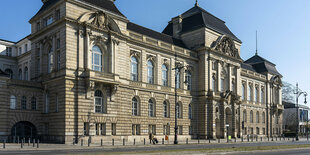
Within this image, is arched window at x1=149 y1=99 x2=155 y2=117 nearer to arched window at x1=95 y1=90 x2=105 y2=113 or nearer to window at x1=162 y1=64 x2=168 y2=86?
window at x1=162 y1=64 x2=168 y2=86

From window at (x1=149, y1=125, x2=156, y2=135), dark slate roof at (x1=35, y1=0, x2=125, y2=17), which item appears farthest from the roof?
window at (x1=149, y1=125, x2=156, y2=135)

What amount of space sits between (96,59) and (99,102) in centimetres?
576

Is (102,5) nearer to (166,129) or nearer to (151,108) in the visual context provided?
(151,108)

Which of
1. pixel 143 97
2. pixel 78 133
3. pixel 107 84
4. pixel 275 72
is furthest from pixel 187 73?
pixel 275 72

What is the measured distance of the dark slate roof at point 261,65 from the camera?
88500mm

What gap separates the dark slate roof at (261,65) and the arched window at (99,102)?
5545cm

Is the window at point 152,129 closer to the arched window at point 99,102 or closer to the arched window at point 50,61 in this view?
the arched window at point 99,102

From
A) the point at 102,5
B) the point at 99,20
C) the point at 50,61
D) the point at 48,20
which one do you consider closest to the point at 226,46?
the point at 102,5

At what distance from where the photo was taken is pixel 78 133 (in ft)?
135

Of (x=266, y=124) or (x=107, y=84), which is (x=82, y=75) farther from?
(x=266, y=124)

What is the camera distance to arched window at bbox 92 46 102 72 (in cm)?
4525

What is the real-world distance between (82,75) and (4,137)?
1174 centimetres

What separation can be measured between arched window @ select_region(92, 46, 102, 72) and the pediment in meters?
3.11

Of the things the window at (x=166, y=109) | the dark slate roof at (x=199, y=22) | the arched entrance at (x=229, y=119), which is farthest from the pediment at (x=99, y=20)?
the arched entrance at (x=229, y=119)
